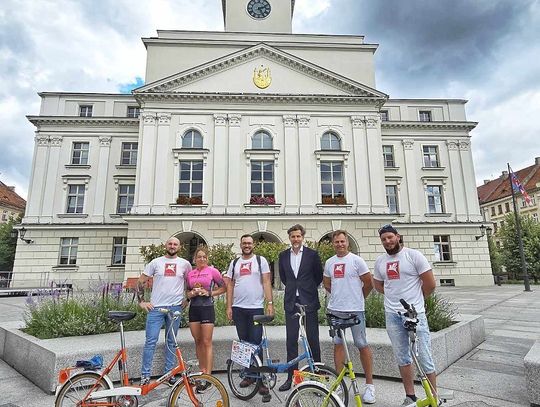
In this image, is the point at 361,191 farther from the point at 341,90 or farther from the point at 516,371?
the point at 516,371

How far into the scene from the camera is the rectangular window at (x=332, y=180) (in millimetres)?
22969

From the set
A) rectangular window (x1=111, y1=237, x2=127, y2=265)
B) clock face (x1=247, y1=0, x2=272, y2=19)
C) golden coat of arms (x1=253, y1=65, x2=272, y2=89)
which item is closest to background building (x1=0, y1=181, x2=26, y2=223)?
rectangular window (x1=111, y1=237, x2=127, y2=265)

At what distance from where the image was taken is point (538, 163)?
182 feet

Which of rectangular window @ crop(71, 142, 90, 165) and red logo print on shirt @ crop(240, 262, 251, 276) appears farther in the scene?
rectangular window @ crop(71, 142, 90, 165)

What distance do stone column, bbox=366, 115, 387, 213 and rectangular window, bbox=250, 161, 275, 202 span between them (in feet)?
21.7

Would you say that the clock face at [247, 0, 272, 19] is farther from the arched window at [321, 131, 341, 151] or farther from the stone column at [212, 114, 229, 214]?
the arched window at [321, 131, 341, 151]

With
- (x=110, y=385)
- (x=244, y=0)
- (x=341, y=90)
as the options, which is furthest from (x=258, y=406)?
(x=244, y=0)

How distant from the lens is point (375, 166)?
23.2 meters

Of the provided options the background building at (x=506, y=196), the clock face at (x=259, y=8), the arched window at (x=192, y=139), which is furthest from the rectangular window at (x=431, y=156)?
the background building at (x=506, y=196)

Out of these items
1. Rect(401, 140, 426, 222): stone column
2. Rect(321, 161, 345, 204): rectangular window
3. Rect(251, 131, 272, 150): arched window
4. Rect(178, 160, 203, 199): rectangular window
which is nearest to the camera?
Rect(178, 160, 203, 199): rectangular window

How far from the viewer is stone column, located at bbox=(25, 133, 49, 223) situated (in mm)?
24891

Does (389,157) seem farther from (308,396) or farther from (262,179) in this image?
(308,396)

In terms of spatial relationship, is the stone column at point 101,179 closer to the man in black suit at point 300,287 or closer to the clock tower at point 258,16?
the clock tower at point 258,16

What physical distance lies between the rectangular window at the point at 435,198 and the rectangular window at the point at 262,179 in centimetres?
1368
